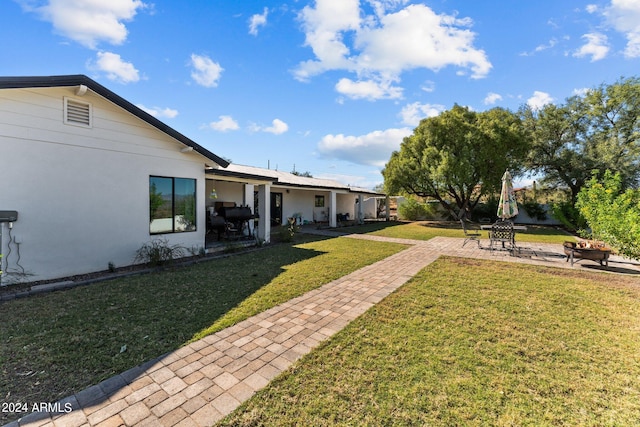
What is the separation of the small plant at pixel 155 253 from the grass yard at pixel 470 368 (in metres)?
5.77

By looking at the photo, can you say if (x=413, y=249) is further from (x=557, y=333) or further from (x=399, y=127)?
(x=399, y=127)

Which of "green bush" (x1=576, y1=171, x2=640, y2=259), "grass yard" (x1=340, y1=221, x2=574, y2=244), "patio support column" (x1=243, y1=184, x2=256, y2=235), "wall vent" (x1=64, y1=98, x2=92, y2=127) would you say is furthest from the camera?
"grass yard" (x1=340, y1=221, x2=574, y2=244)

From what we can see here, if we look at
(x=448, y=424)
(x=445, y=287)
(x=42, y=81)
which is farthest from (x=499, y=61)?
(x=42, y=81)

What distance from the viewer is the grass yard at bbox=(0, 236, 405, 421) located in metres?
2.77

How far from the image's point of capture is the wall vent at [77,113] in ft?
19.6

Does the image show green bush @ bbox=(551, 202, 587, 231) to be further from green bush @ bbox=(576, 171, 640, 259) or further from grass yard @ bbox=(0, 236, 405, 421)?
grass yard @ bbox=(0, 236, 405, 421)

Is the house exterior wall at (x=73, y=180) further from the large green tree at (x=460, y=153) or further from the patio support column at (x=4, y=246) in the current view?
the large green tree at (x=460, y=153)

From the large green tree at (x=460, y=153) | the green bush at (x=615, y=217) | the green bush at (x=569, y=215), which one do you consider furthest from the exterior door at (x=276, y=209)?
the green bush at (x=569, y=215)

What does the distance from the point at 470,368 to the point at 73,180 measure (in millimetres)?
8417

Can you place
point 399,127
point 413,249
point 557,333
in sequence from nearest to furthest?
point 557,333
point 413,249
point 399,127

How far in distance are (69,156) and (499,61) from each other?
15.3 metres

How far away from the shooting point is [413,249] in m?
10.4

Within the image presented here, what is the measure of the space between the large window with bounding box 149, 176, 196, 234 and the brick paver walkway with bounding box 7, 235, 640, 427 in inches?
204

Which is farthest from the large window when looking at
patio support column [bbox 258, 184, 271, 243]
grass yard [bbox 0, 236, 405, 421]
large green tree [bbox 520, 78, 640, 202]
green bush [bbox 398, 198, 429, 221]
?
large green tree [bbox 520, 78, 640, 202]
